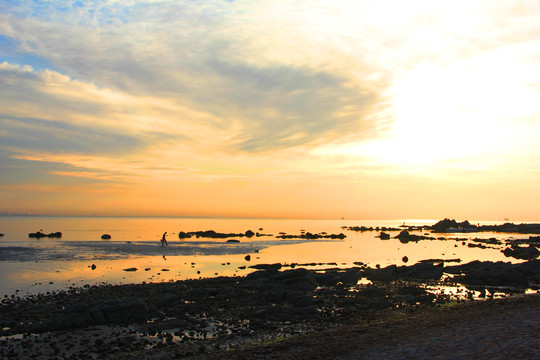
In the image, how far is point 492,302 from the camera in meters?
26.6

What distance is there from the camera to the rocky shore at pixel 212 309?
18.7 metres

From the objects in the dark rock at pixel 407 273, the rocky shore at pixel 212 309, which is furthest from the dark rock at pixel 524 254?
the dark rock at pixel 407 273

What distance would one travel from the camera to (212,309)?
2648 cm

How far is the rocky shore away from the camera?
736 inches

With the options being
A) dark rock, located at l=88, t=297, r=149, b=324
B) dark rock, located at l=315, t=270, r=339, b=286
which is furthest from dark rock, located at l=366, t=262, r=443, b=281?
dark rock, located at l=88, t=297, r=149, b=324

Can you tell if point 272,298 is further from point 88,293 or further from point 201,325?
point 88,293

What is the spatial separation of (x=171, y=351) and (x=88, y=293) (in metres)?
18.1

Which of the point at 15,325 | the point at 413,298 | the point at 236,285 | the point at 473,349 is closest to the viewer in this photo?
the point at 473,349

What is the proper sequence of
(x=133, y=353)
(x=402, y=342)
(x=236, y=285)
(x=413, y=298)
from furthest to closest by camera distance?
(x=236, y=285), (x=413, y=298), (x=133, y=353), (x=402, y=342)

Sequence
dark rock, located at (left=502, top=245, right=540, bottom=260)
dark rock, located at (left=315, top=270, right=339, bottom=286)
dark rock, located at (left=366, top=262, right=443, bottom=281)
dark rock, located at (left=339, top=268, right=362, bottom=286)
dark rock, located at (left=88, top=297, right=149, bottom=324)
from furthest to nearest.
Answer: dark rock, located at (left=502, top=245, right=540, bottom=260)
dark rock, located at (left=366, top=262, right=443, bottom=281)
dark rock, located at (left=339, top=268, right=362, bottom=286)
dark rock, located at (left=315, top=270, right=339, bottom=286)
dark rock, located at (left=88, top=297, right=149, bottom=324)

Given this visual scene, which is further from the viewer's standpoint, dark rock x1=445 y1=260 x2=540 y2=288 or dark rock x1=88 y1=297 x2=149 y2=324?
dark rock x1=445 y1=260 x2=540 y2=288

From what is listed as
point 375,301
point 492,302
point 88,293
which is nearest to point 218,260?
point 88,293

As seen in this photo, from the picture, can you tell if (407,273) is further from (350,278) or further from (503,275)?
(503,275)

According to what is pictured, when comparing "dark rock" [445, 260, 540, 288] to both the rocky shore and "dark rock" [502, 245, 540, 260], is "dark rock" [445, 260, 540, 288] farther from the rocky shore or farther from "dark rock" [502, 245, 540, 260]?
"dark rock" [502, 245, 540, 260]
